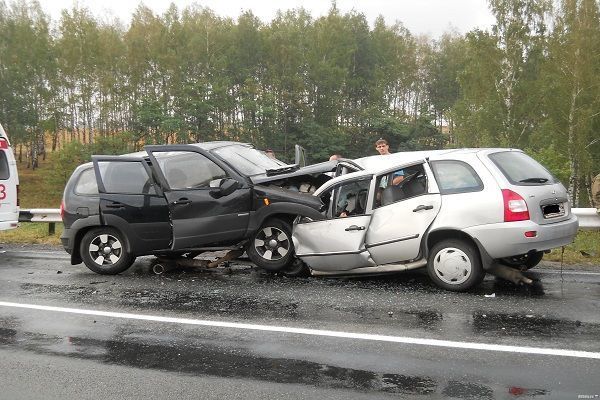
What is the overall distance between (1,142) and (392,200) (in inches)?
346

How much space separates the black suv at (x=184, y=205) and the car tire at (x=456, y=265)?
169 cm

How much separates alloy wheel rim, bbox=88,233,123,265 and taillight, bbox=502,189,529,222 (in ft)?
17.9

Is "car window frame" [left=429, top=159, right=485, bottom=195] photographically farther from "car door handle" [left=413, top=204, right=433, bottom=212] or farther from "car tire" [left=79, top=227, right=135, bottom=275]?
"car tire" [left=79, top=227, right=135, bottom=275]

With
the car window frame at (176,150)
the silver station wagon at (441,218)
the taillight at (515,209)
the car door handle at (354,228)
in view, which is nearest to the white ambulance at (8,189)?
the car window frame at (176,150)

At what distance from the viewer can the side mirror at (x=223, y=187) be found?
8445 millimetres

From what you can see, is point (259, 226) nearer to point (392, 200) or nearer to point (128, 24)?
point (392, 200)

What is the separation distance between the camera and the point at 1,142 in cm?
1252

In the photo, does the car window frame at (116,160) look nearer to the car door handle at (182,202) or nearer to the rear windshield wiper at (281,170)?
the car door handle at (182,202)

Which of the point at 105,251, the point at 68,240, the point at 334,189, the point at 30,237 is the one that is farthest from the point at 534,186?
the point at 30,237

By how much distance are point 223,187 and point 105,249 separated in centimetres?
217

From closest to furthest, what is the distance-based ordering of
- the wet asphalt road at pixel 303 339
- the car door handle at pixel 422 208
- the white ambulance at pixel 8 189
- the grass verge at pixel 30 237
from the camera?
the wet asphalt road at pixel 303 339
the car door handle at pixel 422 208
the white ambulance at pixel 8 189
the grass verge at pixel 30 237

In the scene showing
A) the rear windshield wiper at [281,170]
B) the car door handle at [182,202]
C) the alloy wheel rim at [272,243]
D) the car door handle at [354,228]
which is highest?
the rear windshield wiper at [281,170]

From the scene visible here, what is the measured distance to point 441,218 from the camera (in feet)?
22.9

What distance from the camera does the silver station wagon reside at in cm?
671
